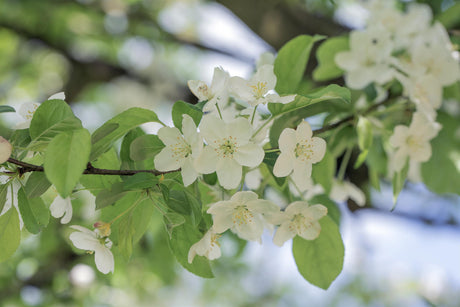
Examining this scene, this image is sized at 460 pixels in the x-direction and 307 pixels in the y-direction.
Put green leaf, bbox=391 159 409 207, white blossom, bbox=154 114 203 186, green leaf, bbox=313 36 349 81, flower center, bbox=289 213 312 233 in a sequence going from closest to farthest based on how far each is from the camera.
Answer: white blossom, bbox=154 114 203 186 → flower center, bbox=289 213 312 233 → green leaf, bbox=391 159 409 207 → green leaf, bbox=313 36 349 81

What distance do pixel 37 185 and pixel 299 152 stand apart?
326mm

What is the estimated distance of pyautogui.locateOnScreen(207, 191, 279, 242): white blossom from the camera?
1.82 ft

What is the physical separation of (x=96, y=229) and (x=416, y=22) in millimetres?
896

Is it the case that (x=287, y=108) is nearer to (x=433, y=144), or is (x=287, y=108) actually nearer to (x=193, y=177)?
(x=193, y=177)

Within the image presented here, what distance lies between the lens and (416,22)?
3.40 feet

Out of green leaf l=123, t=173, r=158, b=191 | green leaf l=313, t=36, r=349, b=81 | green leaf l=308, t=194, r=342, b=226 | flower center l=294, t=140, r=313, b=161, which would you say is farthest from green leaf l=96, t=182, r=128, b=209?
green leaf l=313, t=36, r=349, b=81

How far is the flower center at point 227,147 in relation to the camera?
1.68ft

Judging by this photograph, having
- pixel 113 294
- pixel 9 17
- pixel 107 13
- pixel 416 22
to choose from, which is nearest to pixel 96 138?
pixel 416 22

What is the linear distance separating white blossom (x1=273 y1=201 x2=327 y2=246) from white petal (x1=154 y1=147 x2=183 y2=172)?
0.17m

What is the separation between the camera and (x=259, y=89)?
59 cm

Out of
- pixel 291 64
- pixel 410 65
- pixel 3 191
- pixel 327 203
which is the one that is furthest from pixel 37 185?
pixel 410 65

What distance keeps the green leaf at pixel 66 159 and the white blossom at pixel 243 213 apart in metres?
0.18

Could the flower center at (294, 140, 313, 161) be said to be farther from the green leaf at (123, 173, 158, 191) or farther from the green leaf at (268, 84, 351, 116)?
the green leaf at (123, 173, 158, 191)

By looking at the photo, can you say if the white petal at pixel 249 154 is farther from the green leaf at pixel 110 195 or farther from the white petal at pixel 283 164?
the green leaf at pixel 110 195
